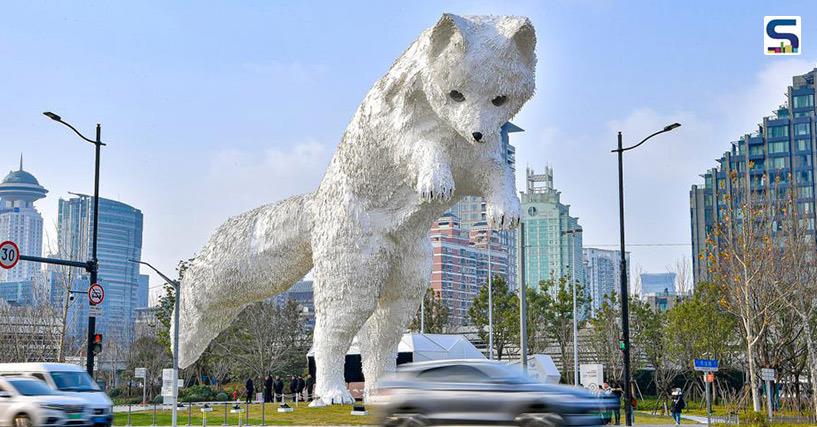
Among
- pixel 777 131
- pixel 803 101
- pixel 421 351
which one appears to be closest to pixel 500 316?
pixel 421 351

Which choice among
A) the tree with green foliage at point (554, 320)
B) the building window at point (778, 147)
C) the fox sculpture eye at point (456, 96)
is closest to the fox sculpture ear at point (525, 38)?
the fox sculpture eye at point (456, 96)

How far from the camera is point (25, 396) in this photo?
1521 centimetres

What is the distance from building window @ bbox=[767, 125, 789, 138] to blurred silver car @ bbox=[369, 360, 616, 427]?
86268mm

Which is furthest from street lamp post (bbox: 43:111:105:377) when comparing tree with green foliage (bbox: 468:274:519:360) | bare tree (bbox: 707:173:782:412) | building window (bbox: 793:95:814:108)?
building window (bbox: 793:95:814:108)

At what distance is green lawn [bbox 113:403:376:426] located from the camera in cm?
1764

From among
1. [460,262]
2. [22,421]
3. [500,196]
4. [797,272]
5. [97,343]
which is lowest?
[22,421]

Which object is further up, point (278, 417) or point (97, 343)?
point (97, 343)

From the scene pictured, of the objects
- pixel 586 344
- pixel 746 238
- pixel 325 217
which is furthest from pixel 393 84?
pixel 586 344

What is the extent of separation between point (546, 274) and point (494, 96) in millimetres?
151899

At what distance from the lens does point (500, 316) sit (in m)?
52.1

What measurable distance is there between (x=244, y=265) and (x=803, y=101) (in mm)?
84899

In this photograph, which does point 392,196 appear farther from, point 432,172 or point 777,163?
point 777,163

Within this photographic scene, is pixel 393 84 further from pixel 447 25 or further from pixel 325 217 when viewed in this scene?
pixel 325 217

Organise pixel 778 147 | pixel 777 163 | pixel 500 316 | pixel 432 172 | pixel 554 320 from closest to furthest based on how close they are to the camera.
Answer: pixel 432 172
pixel 554 320
pixel 500 316
pixel 777 163
pixel 778 147
